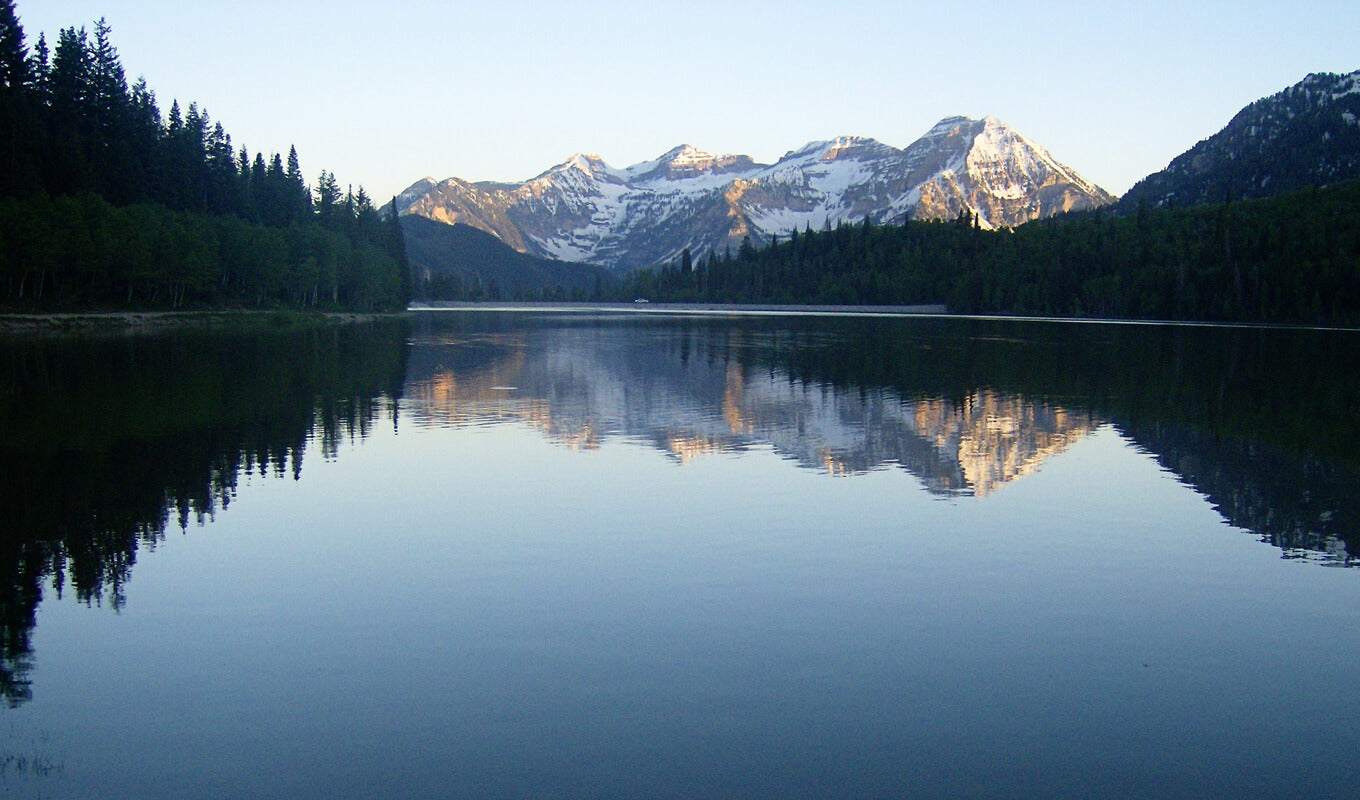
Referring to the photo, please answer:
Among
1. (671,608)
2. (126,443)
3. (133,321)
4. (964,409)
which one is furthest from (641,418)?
(133,321)

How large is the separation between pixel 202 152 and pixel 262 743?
555ft

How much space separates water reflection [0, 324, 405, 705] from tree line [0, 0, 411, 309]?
3741cm

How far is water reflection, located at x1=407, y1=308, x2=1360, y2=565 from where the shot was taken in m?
29.0

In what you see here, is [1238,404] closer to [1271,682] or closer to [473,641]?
[1271,682]

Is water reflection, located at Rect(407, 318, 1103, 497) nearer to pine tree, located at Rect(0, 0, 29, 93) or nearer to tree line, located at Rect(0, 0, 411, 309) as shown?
tree line, located at Rect(0, 0, 411, 309)

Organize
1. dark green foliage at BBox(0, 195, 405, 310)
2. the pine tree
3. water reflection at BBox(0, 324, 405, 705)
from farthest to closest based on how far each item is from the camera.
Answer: the pine tree
dark green foliage at BBox(0, 195, 405, 310)
water reflection at BBox(0, 324, 405, 705)

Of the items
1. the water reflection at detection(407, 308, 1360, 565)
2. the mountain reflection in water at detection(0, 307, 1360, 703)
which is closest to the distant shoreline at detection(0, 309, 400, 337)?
the mountain reflection in water at detection(0, 307, 1360, 703)

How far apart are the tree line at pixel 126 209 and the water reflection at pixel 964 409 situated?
3926cm

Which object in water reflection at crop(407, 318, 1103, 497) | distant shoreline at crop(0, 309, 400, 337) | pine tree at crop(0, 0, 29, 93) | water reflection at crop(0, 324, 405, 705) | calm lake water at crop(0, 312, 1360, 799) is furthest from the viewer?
pine tree at crop(0, 0, 29, 93)

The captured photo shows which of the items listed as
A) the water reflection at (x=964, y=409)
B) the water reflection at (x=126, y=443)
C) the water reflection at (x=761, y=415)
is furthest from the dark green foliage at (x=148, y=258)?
the water reflection at (x=761, y=415)

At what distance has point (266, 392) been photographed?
47.7 m

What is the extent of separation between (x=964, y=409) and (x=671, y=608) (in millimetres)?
31039

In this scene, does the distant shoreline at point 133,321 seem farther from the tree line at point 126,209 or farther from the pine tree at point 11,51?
the pine tree at point 11,51

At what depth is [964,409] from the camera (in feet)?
148
